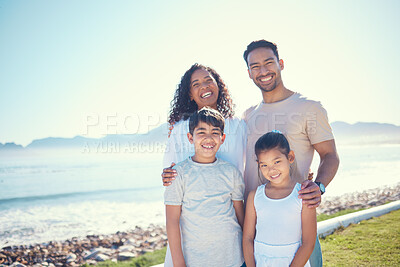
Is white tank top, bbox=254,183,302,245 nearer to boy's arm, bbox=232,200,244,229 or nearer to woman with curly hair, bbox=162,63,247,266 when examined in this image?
boy's arm, bbox=232,200,244,229

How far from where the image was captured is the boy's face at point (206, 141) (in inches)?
96.7

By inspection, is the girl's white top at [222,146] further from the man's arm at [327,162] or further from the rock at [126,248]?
the rock at [126,248]

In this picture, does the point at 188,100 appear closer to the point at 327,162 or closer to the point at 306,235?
the point at 327,162

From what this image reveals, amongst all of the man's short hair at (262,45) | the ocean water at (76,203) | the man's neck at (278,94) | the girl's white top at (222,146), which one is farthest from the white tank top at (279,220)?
the ocean water at (76,203)

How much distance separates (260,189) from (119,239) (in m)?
7.23

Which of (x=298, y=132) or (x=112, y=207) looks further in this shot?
(x=112, y=207)

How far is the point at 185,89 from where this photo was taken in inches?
127

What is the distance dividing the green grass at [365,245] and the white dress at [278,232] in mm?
2494

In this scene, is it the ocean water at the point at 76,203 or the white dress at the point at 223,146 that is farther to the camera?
the ocean water at the point at 76,203

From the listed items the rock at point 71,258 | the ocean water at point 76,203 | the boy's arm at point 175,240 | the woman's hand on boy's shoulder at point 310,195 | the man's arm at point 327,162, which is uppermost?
the man's arm at point 327,162

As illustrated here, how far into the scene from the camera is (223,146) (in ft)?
9.17

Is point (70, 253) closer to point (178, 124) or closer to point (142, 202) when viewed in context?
point (178, 124)

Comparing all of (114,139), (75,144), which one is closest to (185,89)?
(114,139)

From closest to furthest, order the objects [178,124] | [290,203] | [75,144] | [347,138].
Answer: [290,203] < [178,124] < [75,144] < [347,138]
